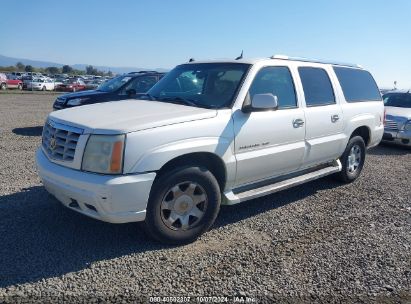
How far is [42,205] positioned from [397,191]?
5.47m

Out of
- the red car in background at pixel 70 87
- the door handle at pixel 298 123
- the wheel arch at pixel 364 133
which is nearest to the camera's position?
the door handle at pixel 298 123

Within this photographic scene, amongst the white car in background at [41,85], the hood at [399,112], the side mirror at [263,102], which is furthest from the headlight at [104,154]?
the white car in background at [41,85]

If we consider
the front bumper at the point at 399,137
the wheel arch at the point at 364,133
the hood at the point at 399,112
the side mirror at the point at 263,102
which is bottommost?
the front bumper at the point at 399,137

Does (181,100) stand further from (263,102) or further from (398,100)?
(398,100)

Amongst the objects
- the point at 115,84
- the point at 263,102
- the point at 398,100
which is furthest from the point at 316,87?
the point at 398,100

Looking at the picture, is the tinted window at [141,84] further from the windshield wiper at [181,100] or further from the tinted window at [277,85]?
the tinted window at [277,85]

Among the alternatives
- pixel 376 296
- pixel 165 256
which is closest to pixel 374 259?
pixel 376 296

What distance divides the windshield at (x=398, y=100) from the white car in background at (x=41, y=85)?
3665 centimetres

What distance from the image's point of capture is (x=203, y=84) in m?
4.78

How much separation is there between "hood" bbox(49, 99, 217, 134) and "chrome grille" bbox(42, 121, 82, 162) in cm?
7

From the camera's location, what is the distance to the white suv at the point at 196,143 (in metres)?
3.42

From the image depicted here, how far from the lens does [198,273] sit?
11.2 ft

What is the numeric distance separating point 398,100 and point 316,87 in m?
7.84

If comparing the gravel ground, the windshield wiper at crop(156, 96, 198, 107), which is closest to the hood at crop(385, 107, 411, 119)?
the gravel ground
